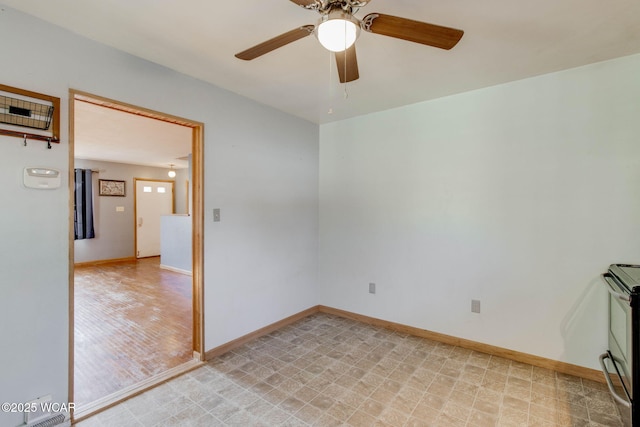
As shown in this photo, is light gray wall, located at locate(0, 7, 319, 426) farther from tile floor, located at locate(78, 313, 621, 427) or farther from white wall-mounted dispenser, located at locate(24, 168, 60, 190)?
tile floor, located at locate(78, 313, 621, 427)

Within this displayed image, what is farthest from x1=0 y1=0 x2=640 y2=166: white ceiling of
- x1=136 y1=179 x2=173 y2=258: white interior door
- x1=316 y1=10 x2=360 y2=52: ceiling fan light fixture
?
x1=136 y1=179 x2=173 y2=258: white interior door

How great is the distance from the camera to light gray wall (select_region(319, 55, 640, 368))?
2.29m

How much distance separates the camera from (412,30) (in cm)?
138

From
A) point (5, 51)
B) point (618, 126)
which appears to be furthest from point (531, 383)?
point (5, 51)

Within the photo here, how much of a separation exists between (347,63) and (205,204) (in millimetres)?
1722

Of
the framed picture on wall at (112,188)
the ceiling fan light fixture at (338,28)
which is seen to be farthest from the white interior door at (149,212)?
the ceiling fan light fixture at (338,28)

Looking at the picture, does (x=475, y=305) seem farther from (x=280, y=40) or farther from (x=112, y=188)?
(x=112, y=188)

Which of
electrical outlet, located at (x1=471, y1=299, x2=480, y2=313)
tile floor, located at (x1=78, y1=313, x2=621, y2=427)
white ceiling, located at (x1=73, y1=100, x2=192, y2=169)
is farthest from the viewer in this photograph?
white ceiling, located at (x1=73, y1=100, x2=192, y2=169)

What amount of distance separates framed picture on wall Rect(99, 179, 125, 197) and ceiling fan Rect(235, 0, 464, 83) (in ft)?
23.3

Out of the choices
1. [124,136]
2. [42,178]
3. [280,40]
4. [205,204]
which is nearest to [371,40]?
[280,40]

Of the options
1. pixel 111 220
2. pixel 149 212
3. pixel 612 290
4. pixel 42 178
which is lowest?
pixel 612 290

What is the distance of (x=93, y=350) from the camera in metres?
2.79

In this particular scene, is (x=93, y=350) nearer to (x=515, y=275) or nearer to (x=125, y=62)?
(x=125, y=62)

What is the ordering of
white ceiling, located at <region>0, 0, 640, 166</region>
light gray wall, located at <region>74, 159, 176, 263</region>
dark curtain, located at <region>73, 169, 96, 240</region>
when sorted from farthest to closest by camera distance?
1. light gray wall, located at <region>74, 159, 176, 263</region>
2. dark curtain, located at <region>73, 169, 96, 240</region>
3. white ceiling, located at <region>0, 0, 640, 166</region>
